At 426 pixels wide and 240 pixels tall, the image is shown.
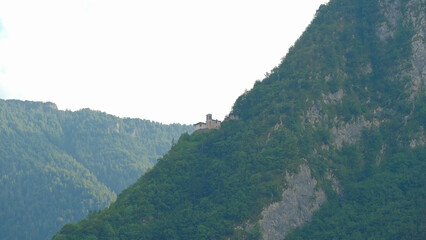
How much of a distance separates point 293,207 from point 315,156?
11.0 metres

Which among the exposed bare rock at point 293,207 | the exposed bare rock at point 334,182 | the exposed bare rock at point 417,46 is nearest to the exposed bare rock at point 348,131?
the exposed bare rock at point 334,182

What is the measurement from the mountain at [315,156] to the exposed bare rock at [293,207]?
171 mm

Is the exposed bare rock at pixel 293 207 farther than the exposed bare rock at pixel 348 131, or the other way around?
the exposed bare rock at pixel 348 131

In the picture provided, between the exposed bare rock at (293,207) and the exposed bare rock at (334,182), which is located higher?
the exposed bare rock at (334,182)

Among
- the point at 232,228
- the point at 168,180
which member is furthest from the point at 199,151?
the point at 232,228

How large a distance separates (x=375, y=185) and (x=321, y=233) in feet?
41.8

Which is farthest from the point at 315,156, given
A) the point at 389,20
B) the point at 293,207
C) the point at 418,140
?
the point at 389,20

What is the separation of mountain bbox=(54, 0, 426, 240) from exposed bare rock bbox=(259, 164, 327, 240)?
0.17 m

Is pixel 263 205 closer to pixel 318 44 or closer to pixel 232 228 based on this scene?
pixel 232 228

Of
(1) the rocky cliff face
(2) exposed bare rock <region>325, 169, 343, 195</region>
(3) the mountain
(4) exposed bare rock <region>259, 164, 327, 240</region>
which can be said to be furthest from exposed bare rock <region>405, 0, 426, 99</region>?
A: (4) exposed bare rock <region>259, 164, 327, 240</region>

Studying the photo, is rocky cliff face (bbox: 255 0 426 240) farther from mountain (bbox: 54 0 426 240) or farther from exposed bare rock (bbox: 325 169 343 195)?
mountain (bbox: 54 0 426 240)

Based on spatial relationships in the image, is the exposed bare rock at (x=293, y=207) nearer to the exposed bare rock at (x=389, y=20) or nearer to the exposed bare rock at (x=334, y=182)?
the exposed bare rock at (x=334, y=182)

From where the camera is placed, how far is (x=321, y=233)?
108250mm

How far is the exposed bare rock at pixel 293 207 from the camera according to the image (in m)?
108
